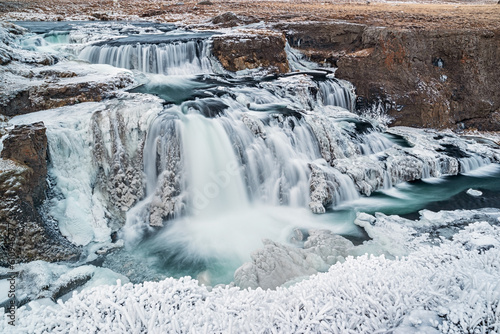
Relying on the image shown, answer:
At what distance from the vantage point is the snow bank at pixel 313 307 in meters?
2.45

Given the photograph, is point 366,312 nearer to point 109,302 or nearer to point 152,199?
point 109,302

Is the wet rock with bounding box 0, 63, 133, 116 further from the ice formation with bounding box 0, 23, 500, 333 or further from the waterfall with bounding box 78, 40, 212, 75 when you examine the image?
the waterfall with bounding box 78, 40, 212, 75

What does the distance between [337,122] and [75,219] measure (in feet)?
24.9

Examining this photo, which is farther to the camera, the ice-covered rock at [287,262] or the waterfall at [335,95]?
the waterfall at [335,95]

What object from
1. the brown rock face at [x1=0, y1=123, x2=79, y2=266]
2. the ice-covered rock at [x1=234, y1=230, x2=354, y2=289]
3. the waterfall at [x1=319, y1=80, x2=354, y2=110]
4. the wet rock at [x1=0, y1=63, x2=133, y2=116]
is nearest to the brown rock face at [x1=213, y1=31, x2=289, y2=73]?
the waterfall at [x1=319, y1=80, x2=354, y2=110]

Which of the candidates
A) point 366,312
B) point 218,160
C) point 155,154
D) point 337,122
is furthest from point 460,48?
point 366,312

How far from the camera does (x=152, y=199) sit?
22.3 ft

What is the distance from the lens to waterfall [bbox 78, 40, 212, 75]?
11.4 metres

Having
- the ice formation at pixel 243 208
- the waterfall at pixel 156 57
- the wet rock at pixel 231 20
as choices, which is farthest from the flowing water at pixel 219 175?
the wet rock at pixel 231 20

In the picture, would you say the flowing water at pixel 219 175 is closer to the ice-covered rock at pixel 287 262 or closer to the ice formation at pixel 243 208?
the ice formation at pixel 243 208

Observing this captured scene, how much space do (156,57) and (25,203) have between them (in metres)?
8.00

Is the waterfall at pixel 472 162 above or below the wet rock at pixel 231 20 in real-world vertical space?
below

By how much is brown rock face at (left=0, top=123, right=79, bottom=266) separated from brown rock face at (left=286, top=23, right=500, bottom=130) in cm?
1033

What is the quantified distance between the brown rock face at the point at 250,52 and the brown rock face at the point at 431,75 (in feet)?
8.19
